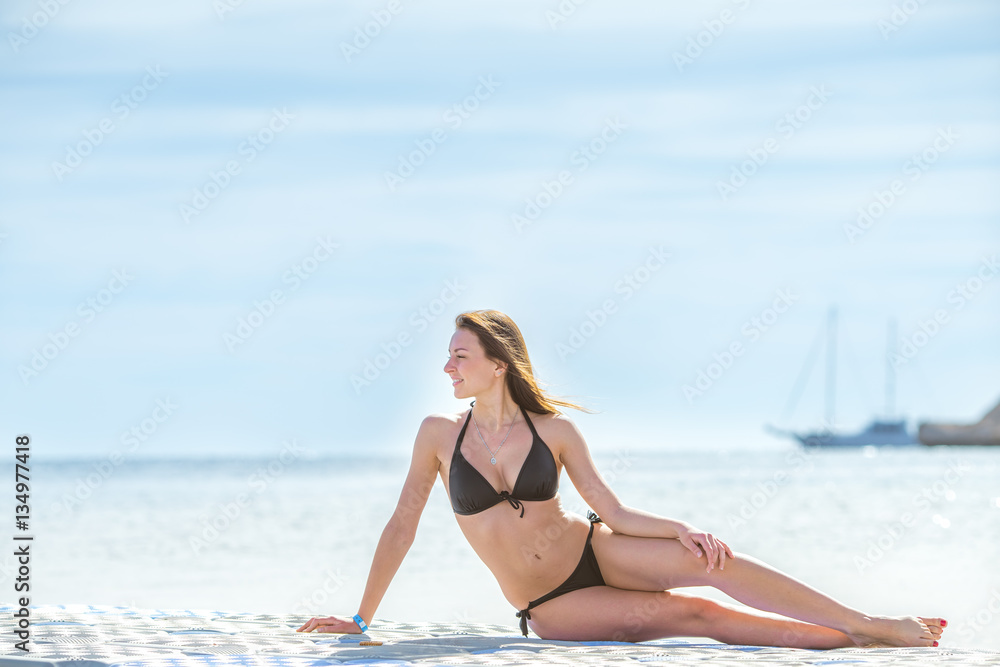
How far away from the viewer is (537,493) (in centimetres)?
462

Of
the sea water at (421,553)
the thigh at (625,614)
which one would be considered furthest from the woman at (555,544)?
the sea water at (421,553)

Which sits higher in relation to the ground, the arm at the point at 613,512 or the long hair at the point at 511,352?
the long hair at the point at 511,352

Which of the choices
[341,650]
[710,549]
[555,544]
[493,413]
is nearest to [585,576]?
[555,544]

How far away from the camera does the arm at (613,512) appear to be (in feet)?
14.3

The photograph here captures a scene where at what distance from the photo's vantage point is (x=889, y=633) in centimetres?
438

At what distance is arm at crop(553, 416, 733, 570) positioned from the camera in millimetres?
4371

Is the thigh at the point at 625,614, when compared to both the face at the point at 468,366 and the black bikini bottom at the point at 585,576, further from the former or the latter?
the face at the point at 468,366

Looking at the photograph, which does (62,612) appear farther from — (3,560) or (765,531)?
(765,531)

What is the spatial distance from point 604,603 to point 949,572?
7488mm

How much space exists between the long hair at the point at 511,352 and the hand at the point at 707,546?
2.55 feet

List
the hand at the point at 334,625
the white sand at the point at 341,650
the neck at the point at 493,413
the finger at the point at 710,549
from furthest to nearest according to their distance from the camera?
1. the neck at the point at 493,413
2. the hand at the point at 334,625
3. the finger at the point at 710,549
4. the white sand at the point at 341,650

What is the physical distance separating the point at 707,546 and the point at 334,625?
161cm

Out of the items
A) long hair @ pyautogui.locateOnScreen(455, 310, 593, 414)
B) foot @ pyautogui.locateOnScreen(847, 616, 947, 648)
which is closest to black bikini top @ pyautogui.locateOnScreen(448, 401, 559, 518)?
long hair @ pyautogui.locateOnScreen(455, 310, 593, 414)

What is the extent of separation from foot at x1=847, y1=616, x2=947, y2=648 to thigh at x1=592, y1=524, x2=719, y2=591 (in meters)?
0.63
